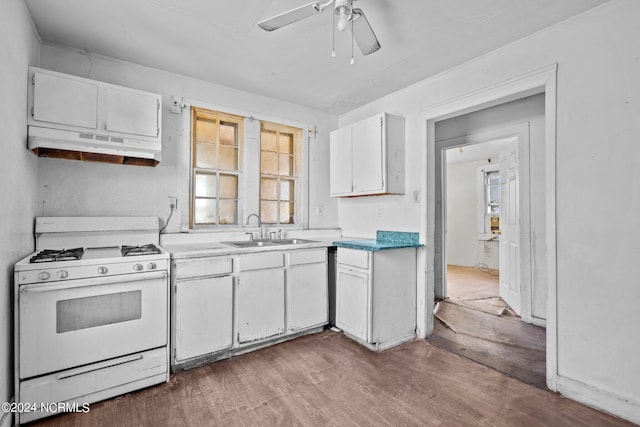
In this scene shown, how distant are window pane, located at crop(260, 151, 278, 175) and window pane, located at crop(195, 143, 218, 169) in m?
0.55

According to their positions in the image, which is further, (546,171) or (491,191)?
(491,191)

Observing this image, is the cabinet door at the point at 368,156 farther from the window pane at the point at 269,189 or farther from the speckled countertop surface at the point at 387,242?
the window pane at the point at 269,189

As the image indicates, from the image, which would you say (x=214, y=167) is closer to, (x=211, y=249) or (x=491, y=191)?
(x=211, y=249)

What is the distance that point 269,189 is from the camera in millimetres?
3713

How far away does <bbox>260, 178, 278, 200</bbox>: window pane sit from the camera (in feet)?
12.0

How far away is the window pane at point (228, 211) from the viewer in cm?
337

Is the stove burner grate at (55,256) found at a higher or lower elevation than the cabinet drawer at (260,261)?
higher

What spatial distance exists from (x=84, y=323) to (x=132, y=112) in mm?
1615

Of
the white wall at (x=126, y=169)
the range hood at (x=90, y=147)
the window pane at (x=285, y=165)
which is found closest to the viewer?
the range hood at (x=90, y=147)

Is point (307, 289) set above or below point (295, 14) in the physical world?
below

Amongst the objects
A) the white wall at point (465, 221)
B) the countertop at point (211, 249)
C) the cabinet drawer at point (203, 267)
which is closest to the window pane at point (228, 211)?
the countertop at point (211, 249)

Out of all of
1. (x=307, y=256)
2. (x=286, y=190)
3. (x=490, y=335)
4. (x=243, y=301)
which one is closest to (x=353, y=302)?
(x=307, y=256)

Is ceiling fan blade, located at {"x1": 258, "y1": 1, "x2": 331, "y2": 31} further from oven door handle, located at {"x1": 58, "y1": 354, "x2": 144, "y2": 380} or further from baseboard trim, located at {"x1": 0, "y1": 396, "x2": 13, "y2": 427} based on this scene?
baseboard trim, located at {"x1": 0, "y1": 396, "x2": 13, "y2": 427}

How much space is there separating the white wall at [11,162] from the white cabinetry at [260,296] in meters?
1.43
